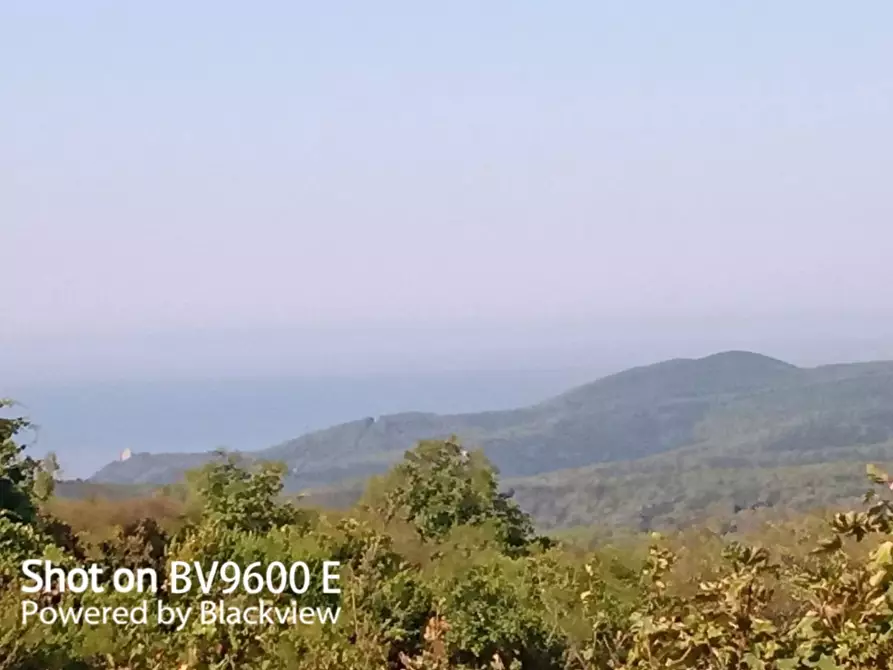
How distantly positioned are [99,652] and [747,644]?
234 inches

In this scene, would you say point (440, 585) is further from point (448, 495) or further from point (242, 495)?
point (448, 495)

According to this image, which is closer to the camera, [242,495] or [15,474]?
[15,474]

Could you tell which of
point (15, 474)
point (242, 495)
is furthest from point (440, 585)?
point (15, 474)

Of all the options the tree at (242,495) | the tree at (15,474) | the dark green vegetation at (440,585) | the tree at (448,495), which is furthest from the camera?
the tree at (448,495)

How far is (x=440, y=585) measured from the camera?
15125 mm

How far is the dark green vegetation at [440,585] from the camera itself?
3.42m

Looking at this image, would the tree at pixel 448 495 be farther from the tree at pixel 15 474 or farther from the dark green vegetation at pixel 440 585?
the tree at pixel 15 474

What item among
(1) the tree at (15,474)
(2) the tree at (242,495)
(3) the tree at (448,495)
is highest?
(1) the tree at (15,474)

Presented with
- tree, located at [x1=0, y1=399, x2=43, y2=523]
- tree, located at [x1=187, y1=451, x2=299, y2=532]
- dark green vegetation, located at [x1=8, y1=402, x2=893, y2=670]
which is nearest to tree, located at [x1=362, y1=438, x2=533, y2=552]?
dark green vegetation, located at [x1=8, y1=402, x2=893, y2=670]

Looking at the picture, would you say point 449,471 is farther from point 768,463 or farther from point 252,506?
point 768,463

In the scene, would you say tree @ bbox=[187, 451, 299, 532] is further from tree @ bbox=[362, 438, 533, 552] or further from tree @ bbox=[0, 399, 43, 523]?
tree @ bbox=[362, 438, 533, 552]

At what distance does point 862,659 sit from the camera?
316 cm

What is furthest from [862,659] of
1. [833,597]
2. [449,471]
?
[449,471]

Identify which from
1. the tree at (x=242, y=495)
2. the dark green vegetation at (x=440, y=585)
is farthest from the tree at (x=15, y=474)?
the tree at (x=242, y=495)
